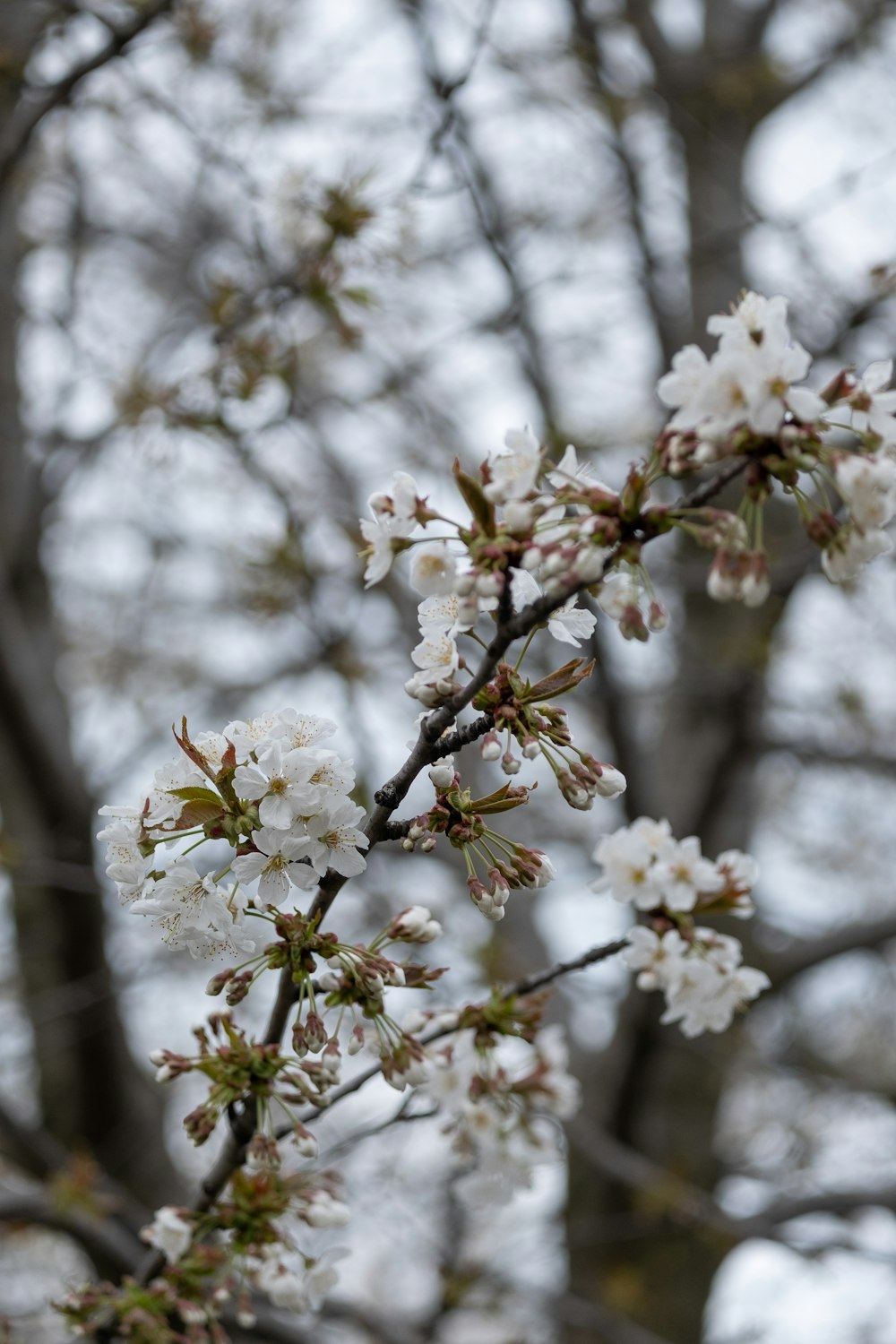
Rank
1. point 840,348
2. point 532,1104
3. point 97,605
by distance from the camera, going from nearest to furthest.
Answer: point 532,1104
point 840,348
point 97,605

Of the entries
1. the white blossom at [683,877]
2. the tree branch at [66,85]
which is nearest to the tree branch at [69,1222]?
the white blossom at [683,877]

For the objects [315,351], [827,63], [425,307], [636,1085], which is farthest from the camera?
[315,351]

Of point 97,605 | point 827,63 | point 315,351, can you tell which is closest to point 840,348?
point 827,63

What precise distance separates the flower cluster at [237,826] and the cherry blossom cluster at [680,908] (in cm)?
48

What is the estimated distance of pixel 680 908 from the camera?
1596 millimetres

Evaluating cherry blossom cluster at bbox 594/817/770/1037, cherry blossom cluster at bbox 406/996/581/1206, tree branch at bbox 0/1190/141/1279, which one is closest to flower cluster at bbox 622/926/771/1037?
cherry blossom cluster at bbox 594/817/770/1037

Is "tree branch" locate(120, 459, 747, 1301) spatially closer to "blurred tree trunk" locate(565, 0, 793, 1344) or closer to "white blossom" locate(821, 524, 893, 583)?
"white blossom" locate(821, 524, 893, 583)

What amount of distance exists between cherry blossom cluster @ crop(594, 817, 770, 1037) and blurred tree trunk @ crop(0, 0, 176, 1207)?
2605mm

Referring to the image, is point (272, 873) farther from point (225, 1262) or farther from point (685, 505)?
point (225, 1262)

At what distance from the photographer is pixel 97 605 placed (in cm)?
796

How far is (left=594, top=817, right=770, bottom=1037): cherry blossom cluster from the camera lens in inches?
62.8

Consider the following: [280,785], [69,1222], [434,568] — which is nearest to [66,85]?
[434,568]

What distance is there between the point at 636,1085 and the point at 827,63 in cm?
460

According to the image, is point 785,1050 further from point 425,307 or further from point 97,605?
point 97,605
